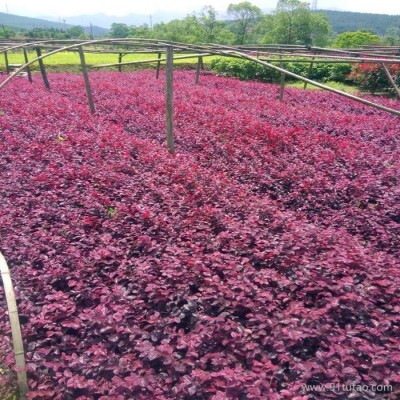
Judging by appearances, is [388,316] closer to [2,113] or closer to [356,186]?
[356,186]

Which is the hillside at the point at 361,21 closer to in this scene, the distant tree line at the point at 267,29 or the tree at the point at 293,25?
the distant tree line at the point at 267,29

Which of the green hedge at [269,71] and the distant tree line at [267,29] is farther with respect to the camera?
the distant tree line at [267,29]

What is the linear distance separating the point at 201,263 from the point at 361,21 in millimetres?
174869

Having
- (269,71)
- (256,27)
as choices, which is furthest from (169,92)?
(256,27)

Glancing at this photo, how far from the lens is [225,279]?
307 centimetres

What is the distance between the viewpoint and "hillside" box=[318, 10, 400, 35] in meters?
137

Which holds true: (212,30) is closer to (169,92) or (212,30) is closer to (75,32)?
(169,92)

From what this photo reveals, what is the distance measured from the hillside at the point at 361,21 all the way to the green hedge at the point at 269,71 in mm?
132990

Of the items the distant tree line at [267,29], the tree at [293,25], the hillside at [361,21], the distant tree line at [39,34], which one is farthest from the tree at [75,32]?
the hillside at [361,21]

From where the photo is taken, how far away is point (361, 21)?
147 meters

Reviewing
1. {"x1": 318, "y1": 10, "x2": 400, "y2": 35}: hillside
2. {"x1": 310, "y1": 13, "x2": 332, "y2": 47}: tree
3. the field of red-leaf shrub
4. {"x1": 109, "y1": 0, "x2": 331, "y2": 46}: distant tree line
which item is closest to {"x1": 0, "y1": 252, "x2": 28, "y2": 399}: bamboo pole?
the field of red-leaf shrub

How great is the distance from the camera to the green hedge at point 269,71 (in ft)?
64.1

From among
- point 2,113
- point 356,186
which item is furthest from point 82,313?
point 2,113

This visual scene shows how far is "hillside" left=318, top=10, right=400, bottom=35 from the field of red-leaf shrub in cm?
15132
